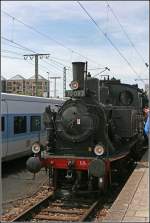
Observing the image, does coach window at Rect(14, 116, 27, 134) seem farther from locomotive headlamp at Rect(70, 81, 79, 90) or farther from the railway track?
the railway track

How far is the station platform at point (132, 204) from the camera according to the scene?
705 centimetres

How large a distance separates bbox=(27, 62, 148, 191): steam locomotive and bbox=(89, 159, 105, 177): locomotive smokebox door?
0.03 meters

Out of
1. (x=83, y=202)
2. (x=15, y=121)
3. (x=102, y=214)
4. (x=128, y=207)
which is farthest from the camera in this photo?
(x=15, y=121)

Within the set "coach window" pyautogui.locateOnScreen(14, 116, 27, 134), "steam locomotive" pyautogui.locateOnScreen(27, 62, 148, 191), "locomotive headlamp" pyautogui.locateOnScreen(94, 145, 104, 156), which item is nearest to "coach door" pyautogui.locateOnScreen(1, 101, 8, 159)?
"coach window" pyautogui.locateOnScreen(14, 116, 27, 134)

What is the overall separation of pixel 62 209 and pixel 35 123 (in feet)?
25.5

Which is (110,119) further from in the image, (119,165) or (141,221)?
(141,221)

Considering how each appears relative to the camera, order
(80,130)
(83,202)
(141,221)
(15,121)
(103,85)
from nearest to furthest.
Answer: (141,221)
(83,202)
(80,130)
(103,85)
(15,121)

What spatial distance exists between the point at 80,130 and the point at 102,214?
8.35 feet

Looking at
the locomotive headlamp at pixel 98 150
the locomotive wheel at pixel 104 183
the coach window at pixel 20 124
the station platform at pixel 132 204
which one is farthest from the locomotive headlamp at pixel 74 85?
the coach window at pixel 20 124

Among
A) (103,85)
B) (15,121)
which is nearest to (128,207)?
(103,85)

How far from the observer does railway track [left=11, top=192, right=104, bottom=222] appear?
8836mm

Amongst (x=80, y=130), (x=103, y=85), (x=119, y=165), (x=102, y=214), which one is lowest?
(x=102, y=214)

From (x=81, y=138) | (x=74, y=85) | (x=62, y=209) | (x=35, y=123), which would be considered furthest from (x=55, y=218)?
(x=35, y=123)

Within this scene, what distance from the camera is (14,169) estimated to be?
623 inches
